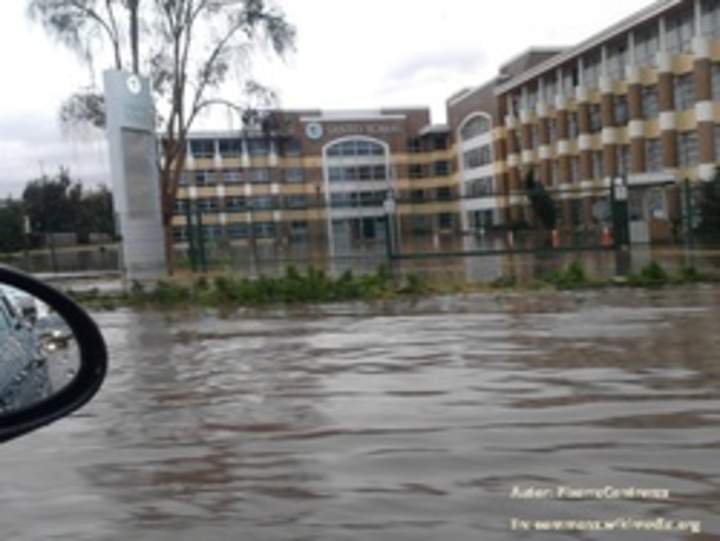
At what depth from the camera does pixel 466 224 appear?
116 ft

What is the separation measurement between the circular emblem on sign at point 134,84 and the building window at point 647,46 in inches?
1222

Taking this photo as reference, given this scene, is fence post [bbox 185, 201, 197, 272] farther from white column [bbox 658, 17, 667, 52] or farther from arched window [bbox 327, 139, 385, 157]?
arched window [bbox 327, 139, 385, 157]

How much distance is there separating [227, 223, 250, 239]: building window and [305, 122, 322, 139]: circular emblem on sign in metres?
63.6

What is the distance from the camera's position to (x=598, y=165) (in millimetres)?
54812

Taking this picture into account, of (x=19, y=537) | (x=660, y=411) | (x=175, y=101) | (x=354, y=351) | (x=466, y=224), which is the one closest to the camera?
(x=19, y=537)

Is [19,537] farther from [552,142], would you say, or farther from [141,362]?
[552,142]

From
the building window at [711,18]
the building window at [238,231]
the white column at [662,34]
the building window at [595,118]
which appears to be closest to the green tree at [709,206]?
the building window at [711,18]

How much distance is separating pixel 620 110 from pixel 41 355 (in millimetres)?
51925

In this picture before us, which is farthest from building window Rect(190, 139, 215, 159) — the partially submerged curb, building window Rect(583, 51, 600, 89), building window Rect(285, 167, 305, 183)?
the partially submerged curb

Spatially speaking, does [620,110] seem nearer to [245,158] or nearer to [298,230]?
[298,230]

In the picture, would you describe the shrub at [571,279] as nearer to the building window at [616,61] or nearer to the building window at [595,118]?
the building window at [616,61]

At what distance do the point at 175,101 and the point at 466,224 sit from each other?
12.4 metres

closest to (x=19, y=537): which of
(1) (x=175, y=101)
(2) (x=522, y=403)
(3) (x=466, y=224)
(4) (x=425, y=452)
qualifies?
(4) (x=425, y=452)

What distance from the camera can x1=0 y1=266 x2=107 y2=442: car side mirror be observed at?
2.72m
